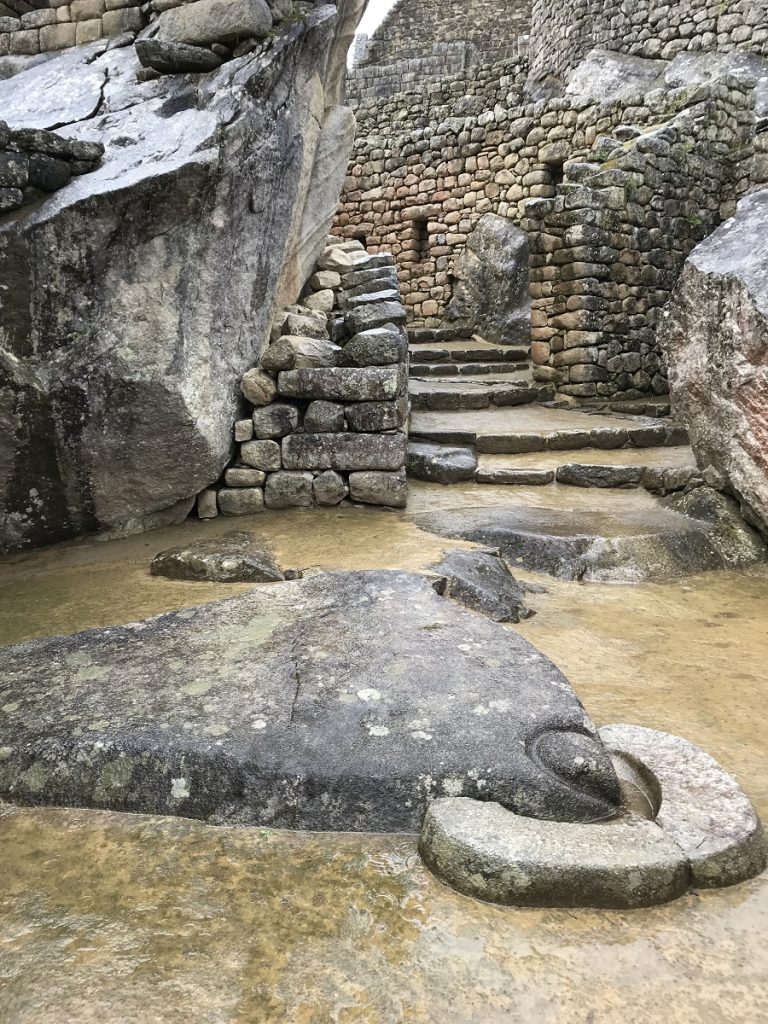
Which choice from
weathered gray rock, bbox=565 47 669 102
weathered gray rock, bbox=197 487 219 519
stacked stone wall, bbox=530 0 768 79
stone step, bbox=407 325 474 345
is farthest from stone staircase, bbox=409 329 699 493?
stacked stone wall, bbox=530 0 768 79

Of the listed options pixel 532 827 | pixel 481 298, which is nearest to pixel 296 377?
pixel 532 827

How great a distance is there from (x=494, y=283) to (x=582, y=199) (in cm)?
356

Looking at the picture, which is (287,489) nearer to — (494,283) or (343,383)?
(343,383)

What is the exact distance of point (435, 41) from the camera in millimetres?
22094

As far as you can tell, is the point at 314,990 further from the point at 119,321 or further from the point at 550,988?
the point at 119,321

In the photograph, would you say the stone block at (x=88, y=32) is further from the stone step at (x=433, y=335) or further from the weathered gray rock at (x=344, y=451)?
the stone step at (x=433, y=335)

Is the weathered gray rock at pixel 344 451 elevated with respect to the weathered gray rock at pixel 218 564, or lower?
elevated

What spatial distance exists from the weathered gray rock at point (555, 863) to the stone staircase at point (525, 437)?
3.94 meters

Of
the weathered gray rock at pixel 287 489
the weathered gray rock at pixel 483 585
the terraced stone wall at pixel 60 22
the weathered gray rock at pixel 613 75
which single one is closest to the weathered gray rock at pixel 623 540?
the weathered gray rock at pixel 483 585

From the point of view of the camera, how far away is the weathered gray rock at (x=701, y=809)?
5.66 feet

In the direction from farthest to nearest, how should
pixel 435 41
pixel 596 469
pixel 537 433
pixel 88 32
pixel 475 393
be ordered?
pixel 435 41 < pixel 475 393 < pixel 537 433 < pixel 596 469 < pixel 88 32

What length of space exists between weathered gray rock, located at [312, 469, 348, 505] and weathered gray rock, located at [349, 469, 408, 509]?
3.0 inches

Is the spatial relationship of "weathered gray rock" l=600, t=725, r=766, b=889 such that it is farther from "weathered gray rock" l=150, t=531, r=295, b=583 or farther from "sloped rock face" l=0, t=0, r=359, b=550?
"sloped rock face" l=0, t=0, r=359, b=550

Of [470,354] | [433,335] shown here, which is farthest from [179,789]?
[433,335]
